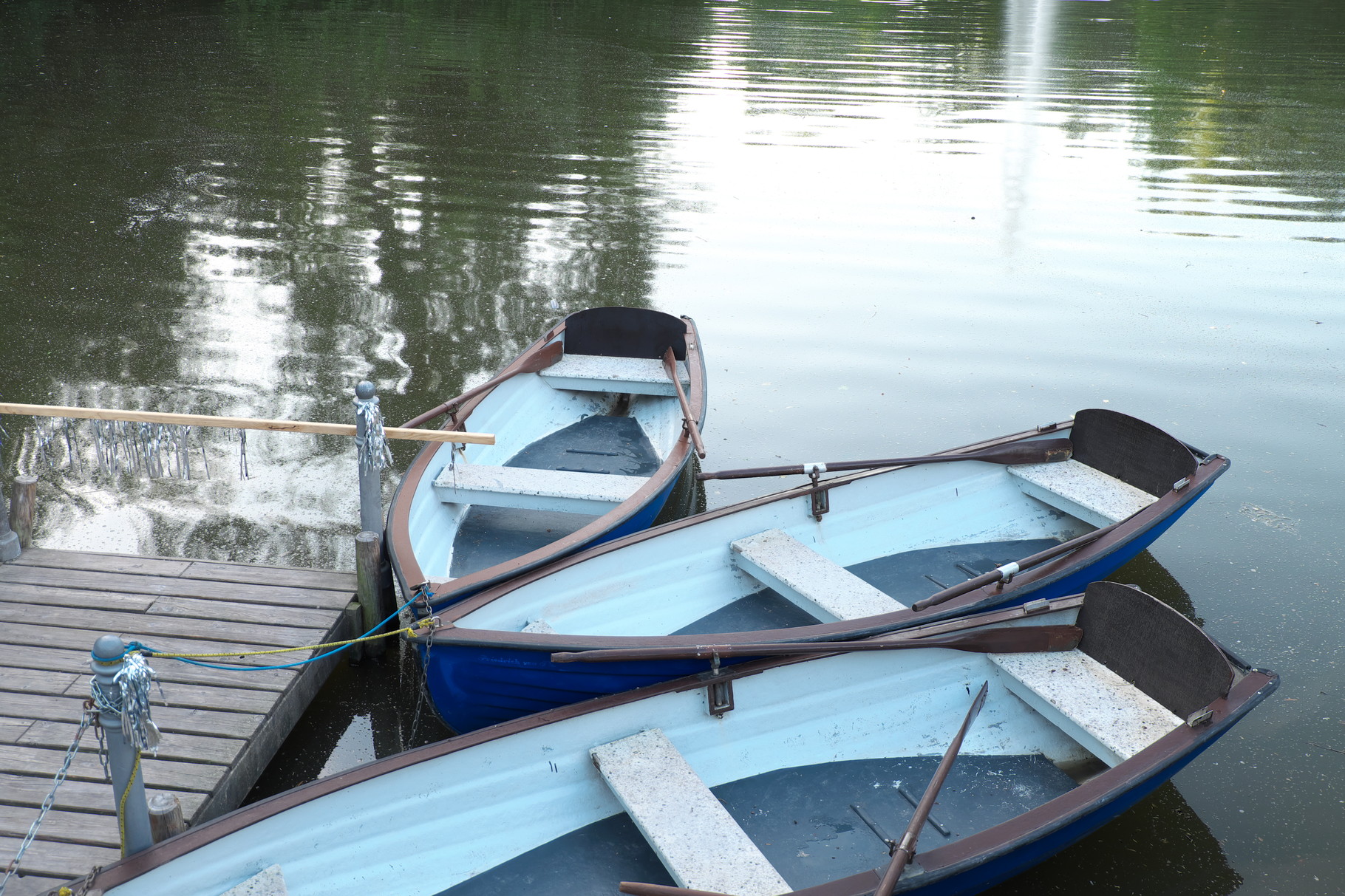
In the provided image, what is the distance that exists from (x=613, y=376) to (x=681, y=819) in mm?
3724

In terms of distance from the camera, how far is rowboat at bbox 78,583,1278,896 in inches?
128

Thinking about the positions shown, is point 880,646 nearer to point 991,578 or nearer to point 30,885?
point 991,578

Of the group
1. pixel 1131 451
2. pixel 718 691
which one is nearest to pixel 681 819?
pixel 718 691

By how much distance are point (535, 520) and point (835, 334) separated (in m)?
4.56

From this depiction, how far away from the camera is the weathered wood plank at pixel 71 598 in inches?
186

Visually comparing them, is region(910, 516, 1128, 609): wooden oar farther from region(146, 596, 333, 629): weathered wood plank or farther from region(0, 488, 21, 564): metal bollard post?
region(0, 488, 21, 564): metal bollard post

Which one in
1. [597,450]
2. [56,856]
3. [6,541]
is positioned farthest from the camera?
[597,450]

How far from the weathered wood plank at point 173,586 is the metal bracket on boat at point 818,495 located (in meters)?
2.32

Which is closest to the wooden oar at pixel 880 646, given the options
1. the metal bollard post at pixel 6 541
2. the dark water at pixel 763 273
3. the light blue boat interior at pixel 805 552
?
the light blue boat interior at pixel 805 552

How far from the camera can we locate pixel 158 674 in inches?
172

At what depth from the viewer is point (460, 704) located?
4.18 metres

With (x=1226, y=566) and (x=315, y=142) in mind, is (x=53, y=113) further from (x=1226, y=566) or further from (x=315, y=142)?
(x=1226, y=566)

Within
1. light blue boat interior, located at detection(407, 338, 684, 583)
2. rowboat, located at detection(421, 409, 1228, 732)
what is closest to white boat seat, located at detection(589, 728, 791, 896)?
rowboat, located at detection(421, 409, 1228, 732)

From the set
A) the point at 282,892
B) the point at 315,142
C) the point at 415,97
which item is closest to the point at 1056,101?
the point at 415,97
